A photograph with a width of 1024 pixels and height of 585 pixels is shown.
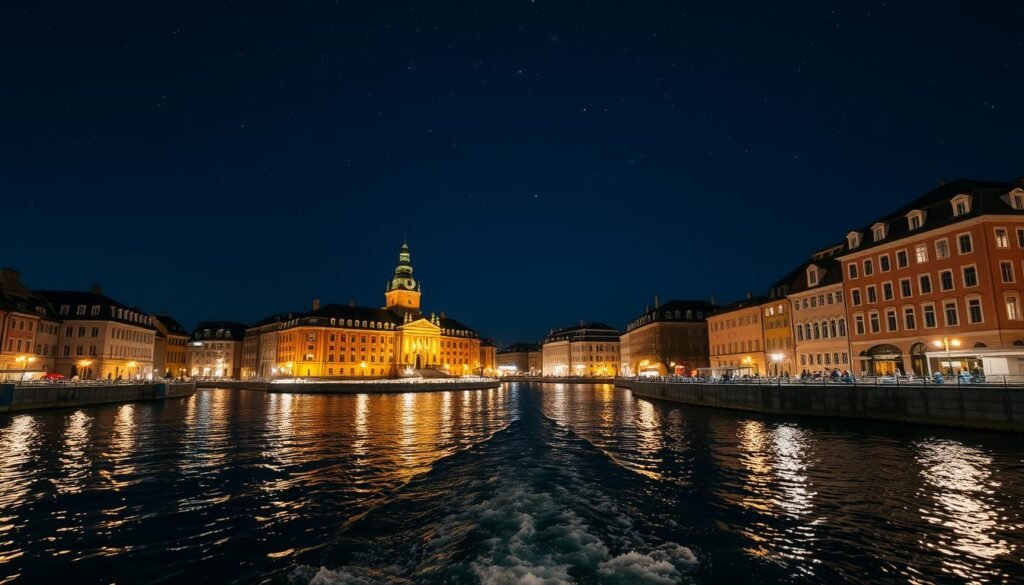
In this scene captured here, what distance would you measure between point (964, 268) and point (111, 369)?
11962 cm

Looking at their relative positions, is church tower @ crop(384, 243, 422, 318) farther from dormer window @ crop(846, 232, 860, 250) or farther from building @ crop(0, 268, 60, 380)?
dormer window @ crop(846, 232, 860, 250)

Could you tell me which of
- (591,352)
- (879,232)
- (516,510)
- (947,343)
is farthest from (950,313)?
(591,352)

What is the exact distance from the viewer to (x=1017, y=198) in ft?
144

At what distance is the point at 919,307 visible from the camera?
49312 mm

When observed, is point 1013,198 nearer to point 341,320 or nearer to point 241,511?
point 241,511

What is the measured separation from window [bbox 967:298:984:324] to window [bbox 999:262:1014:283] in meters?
2.38

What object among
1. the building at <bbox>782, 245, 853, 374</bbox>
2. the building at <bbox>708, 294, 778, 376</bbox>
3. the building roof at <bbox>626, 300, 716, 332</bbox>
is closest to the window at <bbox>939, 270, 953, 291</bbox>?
the building at <bbox>782, 245, 853, 374</bbox>

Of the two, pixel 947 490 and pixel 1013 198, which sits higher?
pixel 1013 198

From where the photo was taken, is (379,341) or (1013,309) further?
(379,341)

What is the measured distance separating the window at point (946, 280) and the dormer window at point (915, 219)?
205 inches

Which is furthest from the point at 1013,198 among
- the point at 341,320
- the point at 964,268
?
the point at 341,320

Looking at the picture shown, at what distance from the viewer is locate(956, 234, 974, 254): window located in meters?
44.4

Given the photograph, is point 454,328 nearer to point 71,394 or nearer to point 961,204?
point 71,394

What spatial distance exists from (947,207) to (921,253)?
4.56m
